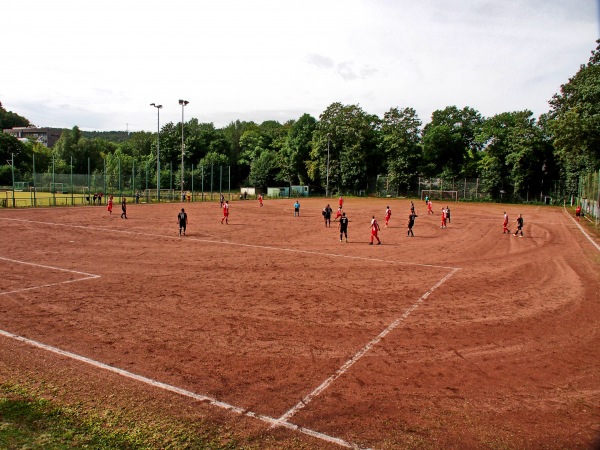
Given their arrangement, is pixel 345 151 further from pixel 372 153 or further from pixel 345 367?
pixel 345 367

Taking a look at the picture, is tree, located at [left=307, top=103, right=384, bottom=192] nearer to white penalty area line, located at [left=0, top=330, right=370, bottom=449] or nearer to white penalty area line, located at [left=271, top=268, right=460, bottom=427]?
white penalty area line, located at [left=271, top=268, right=460, bottom=427]

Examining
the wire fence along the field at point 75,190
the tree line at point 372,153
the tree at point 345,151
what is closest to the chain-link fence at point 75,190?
the wire fence along the field at point 75,190

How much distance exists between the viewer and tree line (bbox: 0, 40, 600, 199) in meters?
75.9

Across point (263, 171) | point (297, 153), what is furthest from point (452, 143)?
point (263, 171)

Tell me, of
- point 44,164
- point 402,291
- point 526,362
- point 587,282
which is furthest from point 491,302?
point 44,164

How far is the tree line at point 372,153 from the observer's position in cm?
7594

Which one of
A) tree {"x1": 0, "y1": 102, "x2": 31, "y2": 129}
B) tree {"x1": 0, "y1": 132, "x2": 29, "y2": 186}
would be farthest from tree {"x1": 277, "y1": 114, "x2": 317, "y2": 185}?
tree {"x1": 0, "y1": 102, "x2": 31, "y2": 129}

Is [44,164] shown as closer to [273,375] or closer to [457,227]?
[457,227]

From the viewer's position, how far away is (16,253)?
1961cm

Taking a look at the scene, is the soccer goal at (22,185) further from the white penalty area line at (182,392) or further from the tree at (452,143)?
the tree at (452,143)

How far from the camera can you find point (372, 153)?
91.2 metres

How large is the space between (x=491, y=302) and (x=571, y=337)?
302cm

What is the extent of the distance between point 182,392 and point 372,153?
8764 cm

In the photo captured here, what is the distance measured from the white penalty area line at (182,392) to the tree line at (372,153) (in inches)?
2433
